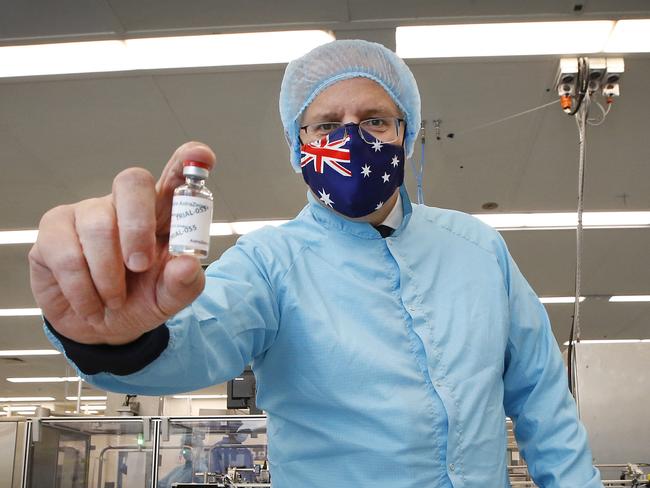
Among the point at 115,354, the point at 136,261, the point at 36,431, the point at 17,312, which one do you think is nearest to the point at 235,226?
the point at 36,431

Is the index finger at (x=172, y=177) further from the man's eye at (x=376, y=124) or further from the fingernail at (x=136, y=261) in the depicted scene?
the man's eye at (x=376, y=124)

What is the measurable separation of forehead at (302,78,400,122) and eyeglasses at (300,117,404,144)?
13 mm

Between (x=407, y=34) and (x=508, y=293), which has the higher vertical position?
(x=407, y=34)

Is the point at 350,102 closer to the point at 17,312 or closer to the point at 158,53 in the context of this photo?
the point at 158,53

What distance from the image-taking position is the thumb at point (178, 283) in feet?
2.01

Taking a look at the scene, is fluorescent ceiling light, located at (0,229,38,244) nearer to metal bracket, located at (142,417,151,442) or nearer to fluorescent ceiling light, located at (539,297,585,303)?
metal bracket, located at (142,417,151,442)

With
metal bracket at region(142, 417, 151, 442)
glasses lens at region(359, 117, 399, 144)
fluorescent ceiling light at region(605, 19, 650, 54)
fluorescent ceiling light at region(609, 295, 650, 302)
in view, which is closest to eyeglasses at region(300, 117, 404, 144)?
glasses lens at region(359, 117, 399, 144)

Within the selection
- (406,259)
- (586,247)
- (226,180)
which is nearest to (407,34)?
(226,180)

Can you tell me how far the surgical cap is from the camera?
4.44ft

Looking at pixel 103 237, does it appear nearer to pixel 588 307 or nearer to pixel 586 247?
pixel 586 247

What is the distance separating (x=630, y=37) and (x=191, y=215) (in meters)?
3.46

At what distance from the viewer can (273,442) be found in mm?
1091

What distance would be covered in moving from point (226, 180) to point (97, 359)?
439cm

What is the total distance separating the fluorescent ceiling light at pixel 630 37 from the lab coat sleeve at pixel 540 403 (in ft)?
8.81
